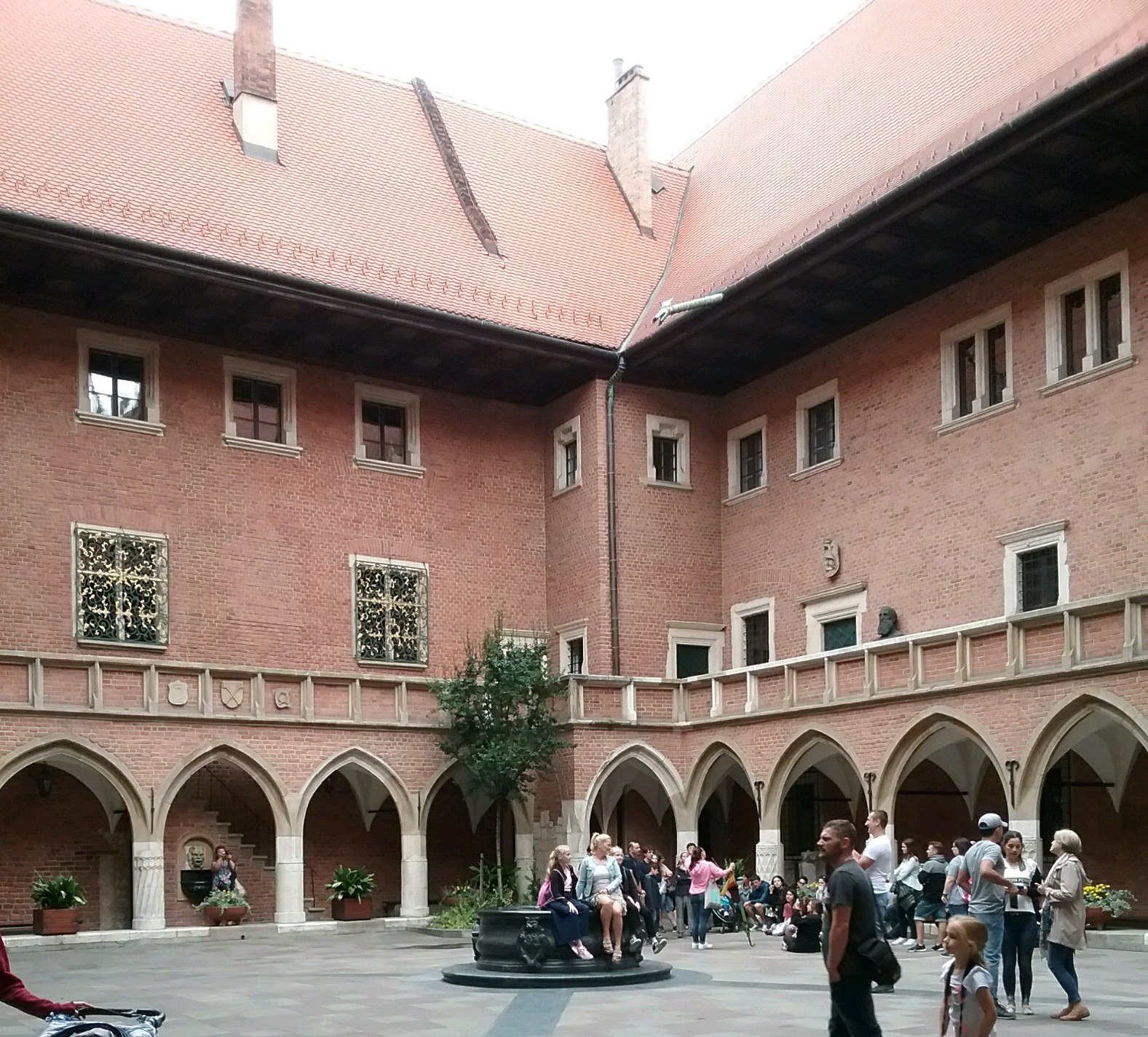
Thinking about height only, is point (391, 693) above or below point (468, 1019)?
above

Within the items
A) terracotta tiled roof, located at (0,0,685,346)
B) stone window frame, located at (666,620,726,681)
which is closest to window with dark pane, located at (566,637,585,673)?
stone window frame, located at (666,620,726,681)

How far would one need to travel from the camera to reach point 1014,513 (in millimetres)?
23125

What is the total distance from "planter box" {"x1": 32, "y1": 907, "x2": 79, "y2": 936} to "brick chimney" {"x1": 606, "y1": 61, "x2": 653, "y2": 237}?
1642 centimetres

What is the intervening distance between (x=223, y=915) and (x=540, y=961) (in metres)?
10.4

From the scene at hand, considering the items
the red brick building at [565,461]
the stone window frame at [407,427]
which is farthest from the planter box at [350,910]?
the stone window frame at [407,427]

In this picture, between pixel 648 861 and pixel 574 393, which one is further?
pixel 574 393

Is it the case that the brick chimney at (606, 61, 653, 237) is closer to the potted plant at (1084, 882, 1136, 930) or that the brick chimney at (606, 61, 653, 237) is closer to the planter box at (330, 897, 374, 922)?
the planter box at (330, 897, 374, 922)

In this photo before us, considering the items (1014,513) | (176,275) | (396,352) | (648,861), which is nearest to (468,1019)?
(648,861)

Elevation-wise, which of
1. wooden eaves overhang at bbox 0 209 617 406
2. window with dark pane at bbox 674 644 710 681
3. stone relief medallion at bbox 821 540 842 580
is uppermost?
wooden eaves overhang at bbox 0 209 617 406

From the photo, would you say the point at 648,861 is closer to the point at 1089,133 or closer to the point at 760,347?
the point at 760,347

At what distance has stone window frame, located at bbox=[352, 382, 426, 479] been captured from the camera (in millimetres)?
28062

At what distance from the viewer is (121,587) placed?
25.1m

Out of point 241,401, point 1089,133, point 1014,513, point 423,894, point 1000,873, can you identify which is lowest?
point 423,894

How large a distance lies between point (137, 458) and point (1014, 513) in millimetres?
13060
